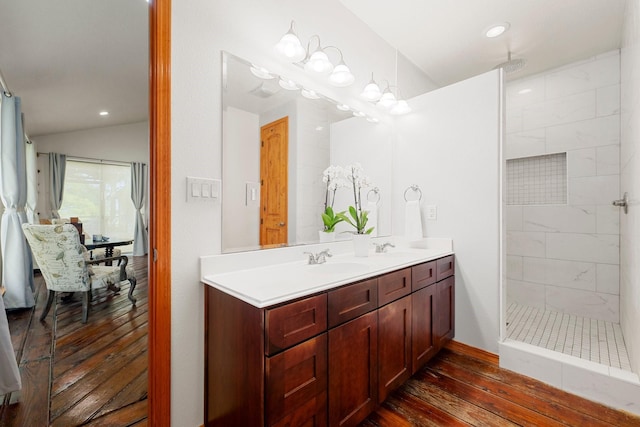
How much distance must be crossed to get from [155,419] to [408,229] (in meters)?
2.05

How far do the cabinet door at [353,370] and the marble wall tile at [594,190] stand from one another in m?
2.77

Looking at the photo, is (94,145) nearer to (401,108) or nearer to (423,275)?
A: (401,108)

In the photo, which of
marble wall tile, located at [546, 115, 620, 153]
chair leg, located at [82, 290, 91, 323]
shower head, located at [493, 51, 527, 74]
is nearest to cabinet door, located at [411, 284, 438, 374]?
marble wall tile, located at [546, 115, 620, 153]

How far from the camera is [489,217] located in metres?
2.02

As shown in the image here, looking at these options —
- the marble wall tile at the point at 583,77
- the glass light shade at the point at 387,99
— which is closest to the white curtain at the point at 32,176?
the glass light shade at the point at 387,99

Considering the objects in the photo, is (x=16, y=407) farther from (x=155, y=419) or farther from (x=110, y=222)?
(x=110, y=222)

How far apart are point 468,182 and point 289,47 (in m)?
1.62

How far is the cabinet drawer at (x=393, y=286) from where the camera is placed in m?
1.40

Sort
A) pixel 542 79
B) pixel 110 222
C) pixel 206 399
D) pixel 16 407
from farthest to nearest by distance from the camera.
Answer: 1. pixel 110 222
2. pixel 542 79
3. pixel 16 407
4. pixel 206 399

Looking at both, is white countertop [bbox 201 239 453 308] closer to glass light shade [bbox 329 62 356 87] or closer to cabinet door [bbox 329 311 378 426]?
cabinet door [bbox 329 311 378 426]

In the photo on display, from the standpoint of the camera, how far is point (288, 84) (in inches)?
65.6

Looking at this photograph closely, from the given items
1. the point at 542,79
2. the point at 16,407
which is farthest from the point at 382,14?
the point at 16,407

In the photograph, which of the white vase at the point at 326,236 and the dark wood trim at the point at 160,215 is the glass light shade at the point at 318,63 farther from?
the white vase at the point at 326,236

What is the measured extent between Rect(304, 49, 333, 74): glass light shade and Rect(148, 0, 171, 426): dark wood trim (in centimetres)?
80
